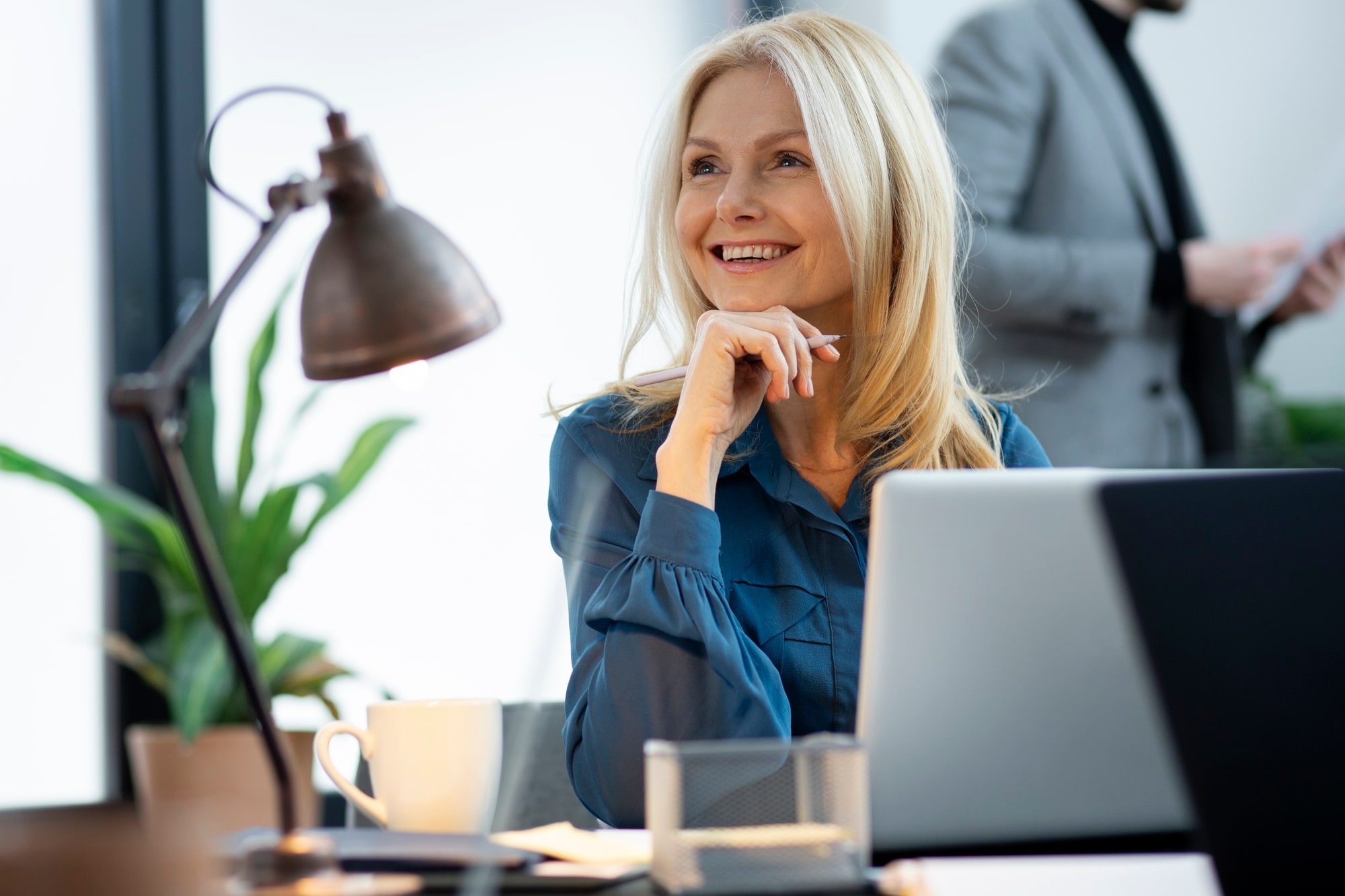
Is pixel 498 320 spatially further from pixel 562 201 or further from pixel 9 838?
pixel 562 201

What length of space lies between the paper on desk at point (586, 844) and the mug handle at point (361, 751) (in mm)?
101

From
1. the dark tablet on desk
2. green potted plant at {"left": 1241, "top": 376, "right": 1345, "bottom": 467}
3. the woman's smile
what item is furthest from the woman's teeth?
green potted plant at {"left": 1241, "top": 376, "right": 1345, "bottom": 467}

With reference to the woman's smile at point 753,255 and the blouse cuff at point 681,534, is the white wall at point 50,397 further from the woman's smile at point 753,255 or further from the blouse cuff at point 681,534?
the blouse cuff at point 681,534

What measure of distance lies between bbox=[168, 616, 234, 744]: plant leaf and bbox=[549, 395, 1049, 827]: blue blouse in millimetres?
1111

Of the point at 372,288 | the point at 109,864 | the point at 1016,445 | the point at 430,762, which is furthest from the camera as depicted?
the point at 1016,445

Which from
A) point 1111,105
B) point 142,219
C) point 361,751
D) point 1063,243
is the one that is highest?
point 1111,105

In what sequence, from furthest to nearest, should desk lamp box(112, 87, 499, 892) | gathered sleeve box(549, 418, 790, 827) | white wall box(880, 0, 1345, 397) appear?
white wall box(880, 0, 1345, 397) → gathered sleeve box(549, 418, 790, 827) → desk lamp box(112, 87, 499, 892)

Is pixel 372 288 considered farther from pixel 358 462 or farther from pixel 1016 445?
pixel 358 462

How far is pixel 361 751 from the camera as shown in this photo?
932 millimetres

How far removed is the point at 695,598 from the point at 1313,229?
1928 mm

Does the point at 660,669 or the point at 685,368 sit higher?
the point at 685,368

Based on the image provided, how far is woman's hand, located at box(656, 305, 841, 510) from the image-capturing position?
1.21 metres

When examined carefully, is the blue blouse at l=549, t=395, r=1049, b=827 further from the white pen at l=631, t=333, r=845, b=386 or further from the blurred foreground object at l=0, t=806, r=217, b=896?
the blurred foreground object at l=0, t=806, r=217, b=896

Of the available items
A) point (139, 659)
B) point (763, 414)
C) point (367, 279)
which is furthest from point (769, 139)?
point (139, 659)
